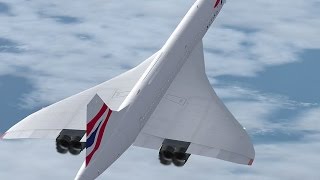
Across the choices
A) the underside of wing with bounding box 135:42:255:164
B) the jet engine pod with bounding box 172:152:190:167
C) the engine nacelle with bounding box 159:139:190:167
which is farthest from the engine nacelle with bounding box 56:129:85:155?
the jet engine pod with bounding box 172:152:190:167

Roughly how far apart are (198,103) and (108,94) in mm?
4674

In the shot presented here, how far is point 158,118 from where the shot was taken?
42094mm

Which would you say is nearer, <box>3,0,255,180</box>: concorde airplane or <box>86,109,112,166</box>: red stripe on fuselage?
<box>86,109,112,166</box>: red stripe on fuselage

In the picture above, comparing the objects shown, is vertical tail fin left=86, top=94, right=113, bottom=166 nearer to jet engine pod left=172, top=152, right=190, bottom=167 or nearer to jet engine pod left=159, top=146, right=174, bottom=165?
jet engine pod left=159, top=146, right=174, bottom=165

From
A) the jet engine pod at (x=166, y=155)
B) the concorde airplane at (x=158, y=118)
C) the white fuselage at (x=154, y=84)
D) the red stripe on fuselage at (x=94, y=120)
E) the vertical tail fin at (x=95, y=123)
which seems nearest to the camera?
the vertical tail fin at (x=95, y=123)

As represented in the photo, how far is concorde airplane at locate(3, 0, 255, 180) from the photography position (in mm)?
37338

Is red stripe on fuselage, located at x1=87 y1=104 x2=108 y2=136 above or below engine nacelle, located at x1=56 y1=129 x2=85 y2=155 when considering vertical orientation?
above

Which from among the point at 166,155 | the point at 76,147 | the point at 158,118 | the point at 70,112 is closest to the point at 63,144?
the point at 76,147

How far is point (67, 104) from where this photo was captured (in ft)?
138

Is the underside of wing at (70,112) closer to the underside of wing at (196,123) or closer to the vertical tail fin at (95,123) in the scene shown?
the underside of wing at (196,123)

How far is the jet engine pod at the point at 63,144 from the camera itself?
129ft

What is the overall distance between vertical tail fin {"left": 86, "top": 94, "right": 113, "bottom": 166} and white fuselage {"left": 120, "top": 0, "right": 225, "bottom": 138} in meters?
2.85

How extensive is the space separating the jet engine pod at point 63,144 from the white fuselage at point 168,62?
9.80ft

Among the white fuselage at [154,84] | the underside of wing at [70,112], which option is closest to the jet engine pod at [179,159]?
the white fuselage at [154,84]
